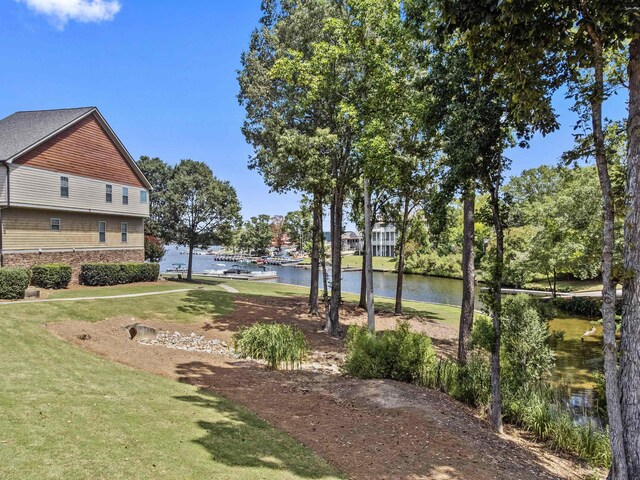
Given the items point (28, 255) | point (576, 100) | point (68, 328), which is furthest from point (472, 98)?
point (28, 255)

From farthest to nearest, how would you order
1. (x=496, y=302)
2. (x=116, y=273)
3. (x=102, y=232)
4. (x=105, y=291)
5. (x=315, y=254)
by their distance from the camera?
(x=102, y=232), (x=116, y=273), (x=315, y=254), (x=105, y=291), (x=496, y=302)

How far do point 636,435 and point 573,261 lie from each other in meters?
26.5

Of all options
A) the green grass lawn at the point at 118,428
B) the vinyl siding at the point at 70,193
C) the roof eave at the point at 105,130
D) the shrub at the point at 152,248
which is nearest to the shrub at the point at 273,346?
the green grass lawn at the point at 118,428

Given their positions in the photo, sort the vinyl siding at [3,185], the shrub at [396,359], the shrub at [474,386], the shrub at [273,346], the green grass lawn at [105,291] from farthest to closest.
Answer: the vinyl siding at [3,185]
the green grass lawn at [105,291]
the shrub at [273,346]
the shrub at [396,359]
the shrub at [474,386]

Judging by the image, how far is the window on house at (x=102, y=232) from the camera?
26281 mm

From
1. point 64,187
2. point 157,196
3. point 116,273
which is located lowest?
point 116,273

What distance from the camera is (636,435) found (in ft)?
20.2

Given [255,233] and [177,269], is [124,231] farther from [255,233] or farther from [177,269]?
[255,233]

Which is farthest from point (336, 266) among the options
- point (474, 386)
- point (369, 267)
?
point (474, 386)

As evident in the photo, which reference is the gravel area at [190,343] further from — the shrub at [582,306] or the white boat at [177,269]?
the white boat at [177,269]

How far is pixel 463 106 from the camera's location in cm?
946

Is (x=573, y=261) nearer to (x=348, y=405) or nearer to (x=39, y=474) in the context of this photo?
(x=348, y=405)

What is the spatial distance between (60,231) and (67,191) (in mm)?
2444

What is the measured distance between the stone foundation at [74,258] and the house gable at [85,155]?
4904mm
